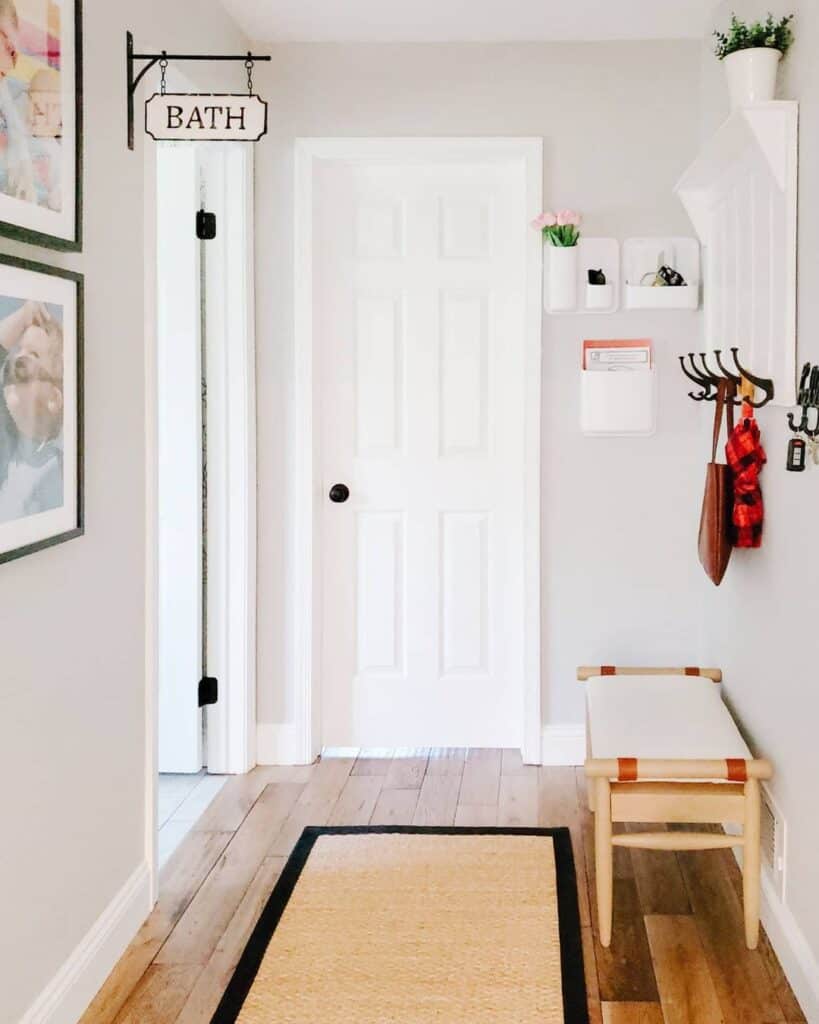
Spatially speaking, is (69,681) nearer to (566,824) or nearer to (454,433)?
(566,824)

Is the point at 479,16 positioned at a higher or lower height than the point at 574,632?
higher

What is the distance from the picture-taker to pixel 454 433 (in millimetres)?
3725

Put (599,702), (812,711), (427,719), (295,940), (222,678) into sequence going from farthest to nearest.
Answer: (427,719)
(222,678)
(599,702)
(295,940)
(812,711)

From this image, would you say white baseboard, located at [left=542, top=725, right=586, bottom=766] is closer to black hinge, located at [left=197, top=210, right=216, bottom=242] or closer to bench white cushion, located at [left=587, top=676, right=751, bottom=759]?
bench white cushion, located at [left=587, top=676, right=751, bottom=759]

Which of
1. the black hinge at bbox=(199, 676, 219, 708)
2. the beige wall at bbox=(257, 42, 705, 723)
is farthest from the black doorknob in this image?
the black hinge at bbox=(199, 676, 219, 708)

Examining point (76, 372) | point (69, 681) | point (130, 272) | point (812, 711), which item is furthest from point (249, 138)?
point (812, 711)

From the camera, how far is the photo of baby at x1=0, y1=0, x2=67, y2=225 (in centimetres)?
177

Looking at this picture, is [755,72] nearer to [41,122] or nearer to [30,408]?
[41,122]

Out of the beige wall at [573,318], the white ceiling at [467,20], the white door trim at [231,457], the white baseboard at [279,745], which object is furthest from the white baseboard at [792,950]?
the white ceiling at [467,20]

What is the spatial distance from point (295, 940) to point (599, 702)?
1003 mm

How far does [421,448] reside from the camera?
373cm

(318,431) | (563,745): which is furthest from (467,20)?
(563,745)

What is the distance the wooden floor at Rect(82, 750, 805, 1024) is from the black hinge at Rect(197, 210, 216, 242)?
70.2 inches

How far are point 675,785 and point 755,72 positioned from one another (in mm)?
1659
